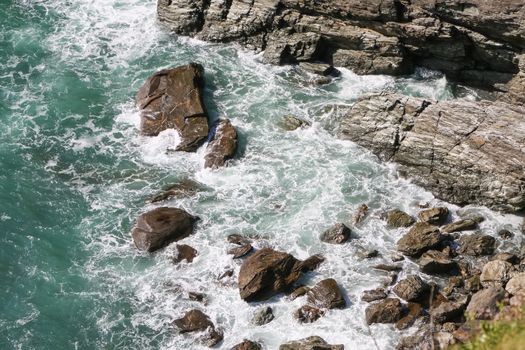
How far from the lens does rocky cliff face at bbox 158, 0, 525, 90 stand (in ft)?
124

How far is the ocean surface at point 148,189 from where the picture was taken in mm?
29156

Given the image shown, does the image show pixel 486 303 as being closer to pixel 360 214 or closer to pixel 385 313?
pixel 385 313

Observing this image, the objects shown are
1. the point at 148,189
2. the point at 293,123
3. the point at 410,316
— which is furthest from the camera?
the point at 293,123

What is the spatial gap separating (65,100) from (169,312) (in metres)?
18.7

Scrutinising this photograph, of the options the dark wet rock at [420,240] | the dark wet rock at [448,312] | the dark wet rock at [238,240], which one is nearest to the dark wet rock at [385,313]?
the dark wet rock at [448,312]

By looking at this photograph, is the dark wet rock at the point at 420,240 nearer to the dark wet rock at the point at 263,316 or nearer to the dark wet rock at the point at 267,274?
the dark wet rock at the point at 267,274

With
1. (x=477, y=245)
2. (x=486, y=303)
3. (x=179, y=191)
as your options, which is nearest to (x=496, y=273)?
(x=477, y=245)

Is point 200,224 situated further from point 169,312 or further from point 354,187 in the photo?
point 354,187

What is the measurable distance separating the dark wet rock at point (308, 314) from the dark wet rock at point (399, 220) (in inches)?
263

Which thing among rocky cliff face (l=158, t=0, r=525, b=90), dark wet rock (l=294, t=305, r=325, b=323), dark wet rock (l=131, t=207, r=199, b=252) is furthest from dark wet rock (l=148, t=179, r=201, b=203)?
rocky cliff face (l=158, t=0, r=525, b=90)

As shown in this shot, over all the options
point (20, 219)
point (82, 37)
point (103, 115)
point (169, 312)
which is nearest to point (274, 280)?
point (169, 312)

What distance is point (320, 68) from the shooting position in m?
41.8

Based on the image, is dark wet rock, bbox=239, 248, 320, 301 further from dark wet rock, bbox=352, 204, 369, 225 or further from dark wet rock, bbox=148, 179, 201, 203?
dark wet rock, bbox=148, 179, 201, 203

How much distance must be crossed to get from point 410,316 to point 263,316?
6.54 meters
